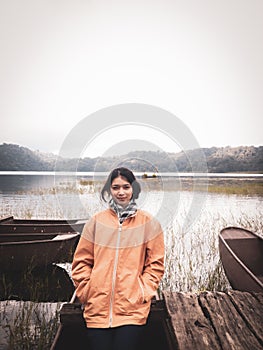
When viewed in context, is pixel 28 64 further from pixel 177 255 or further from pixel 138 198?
pixel 138 198

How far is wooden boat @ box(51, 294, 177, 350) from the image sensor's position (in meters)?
2.25

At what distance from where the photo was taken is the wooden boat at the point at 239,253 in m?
3.70

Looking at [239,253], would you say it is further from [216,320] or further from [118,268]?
[118,268]

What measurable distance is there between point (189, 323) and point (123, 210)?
881 millimetres

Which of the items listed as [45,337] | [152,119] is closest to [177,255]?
[45,337]

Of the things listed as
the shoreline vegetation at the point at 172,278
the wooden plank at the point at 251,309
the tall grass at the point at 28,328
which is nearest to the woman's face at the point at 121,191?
the shoreline vegetation at the point at 172,278

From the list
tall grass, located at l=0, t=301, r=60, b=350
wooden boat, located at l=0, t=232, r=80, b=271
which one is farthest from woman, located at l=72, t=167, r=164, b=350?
wooden boat, located at l=0, t=232, r=80, b=271

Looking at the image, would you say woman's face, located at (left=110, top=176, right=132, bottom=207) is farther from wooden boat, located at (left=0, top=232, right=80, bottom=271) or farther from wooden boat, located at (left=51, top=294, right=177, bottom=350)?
wooden boat, located at (left=0, top=232, right=80, bottom=271)

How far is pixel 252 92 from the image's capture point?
31.4 meters

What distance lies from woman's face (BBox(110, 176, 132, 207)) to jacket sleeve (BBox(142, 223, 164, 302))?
0.31 meters

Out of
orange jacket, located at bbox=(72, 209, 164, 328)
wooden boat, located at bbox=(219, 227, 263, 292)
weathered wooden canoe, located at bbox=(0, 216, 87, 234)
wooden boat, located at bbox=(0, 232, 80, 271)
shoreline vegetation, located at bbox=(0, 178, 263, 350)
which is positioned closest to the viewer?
orange jacket, located at bbox=(72, 209, 164, 328)

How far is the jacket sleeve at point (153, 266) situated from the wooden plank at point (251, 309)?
67 cm

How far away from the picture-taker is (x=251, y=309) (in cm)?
222

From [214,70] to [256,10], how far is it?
5.19 meters
